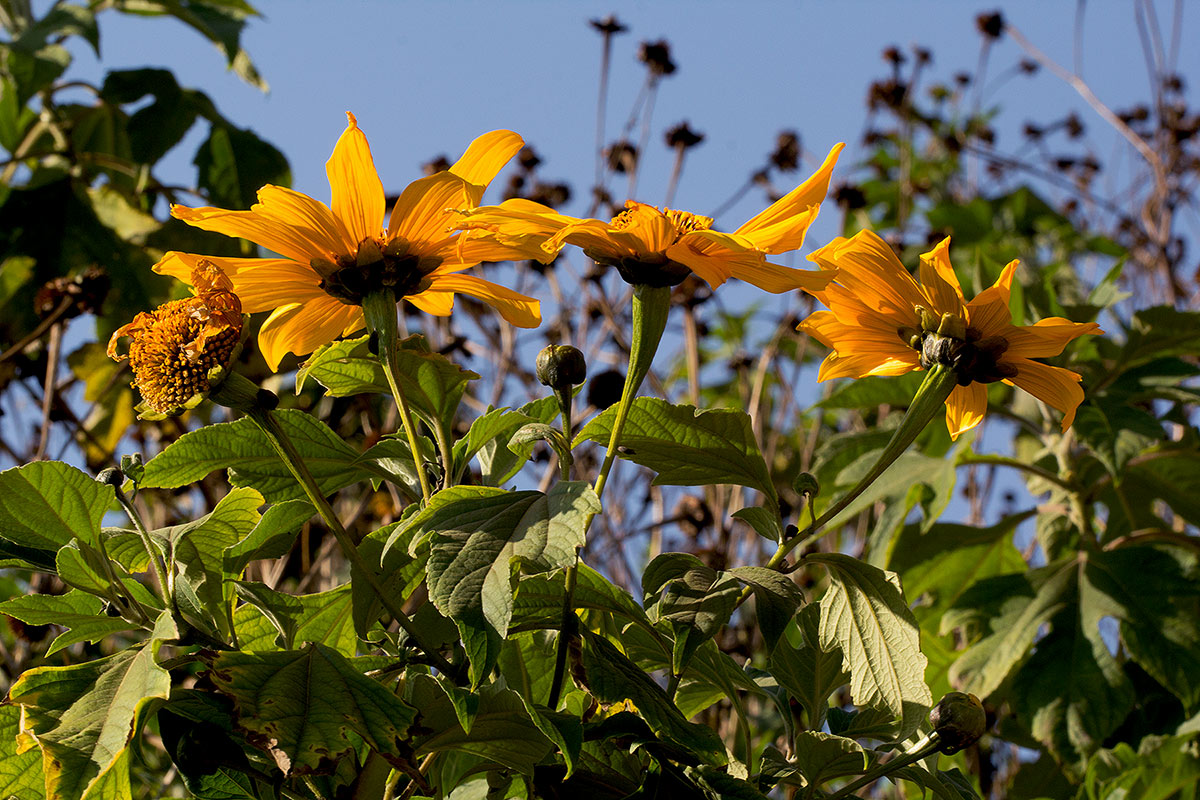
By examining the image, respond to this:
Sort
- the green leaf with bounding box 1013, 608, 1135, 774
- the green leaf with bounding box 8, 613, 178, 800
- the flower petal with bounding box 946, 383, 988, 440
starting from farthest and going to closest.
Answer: the green leaf with bounding box 1013, 608, 1135, 774 → the flower petal with bounding box 946, 383, 988, 440 → the green leaf with bounding box 8, 613, 178, 800

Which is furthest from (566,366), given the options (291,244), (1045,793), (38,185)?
(38,185)

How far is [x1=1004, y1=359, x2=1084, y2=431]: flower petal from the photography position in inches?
33.2

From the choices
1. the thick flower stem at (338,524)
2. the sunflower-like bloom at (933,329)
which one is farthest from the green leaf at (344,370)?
the sunflower-like bloom at (933,329)

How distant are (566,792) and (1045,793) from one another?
1.21 metres

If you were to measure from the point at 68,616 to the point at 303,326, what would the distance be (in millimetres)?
264

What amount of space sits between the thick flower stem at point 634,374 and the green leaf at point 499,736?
0.10 feet

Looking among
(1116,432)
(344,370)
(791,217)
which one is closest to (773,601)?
(791,217)

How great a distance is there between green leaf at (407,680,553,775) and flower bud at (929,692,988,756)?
0.91 feet

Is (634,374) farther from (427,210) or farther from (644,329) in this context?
(427,210)

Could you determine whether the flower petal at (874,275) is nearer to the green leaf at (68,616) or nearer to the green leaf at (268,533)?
the green leaf at (268,533)

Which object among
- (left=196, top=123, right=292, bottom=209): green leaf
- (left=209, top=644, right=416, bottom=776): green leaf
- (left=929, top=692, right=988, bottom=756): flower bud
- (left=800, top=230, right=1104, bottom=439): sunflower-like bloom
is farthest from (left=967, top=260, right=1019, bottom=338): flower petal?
(left=196, top=123, right=292, bottom=209): green leaf

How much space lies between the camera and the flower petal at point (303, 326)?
2.80ft

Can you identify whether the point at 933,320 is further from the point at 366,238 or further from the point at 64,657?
the point at 64,657

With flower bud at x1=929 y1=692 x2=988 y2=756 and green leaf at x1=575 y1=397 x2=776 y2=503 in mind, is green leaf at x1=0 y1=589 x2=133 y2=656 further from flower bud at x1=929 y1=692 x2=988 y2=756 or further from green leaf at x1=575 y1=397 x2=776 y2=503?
flower bud at x1=929 y1=692 x2=988 y2=756
